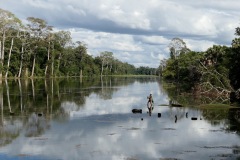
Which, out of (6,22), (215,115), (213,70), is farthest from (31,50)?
(215,115)

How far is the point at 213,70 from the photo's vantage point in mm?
68938

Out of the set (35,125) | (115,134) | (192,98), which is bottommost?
(115,134)

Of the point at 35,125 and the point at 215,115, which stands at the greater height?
the point at 215,115

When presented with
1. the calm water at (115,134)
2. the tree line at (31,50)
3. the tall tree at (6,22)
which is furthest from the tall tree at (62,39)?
the calm water at (115,134)

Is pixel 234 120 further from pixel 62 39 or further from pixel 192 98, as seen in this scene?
pixel 62 39

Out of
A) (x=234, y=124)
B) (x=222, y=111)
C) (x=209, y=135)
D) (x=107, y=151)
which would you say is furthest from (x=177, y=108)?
(x=107, y=151)

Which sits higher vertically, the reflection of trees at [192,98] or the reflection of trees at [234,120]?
the reflection of trees at [192,98]

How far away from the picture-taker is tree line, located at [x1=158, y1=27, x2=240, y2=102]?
180 ft

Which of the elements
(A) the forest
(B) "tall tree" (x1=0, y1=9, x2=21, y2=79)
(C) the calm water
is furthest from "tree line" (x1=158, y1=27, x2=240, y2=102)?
(B) "tall tree" (x1=0, y1=9, x2=21, y2=79)

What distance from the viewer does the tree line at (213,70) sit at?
2165 inches

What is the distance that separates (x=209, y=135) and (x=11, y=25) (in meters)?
80.5

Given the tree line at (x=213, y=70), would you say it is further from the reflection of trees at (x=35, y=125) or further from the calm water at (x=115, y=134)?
the reflection of trees at (x=35, y=125)

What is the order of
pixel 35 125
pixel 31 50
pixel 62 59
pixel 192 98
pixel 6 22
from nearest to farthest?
pixel 35 125, pixel 192 98, pixel 6 22, pixel 31 50, pixel 62 59

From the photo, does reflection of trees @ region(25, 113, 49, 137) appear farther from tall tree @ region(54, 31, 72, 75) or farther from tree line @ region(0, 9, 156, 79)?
tall tree @ region(54, 31, 72, 75)
